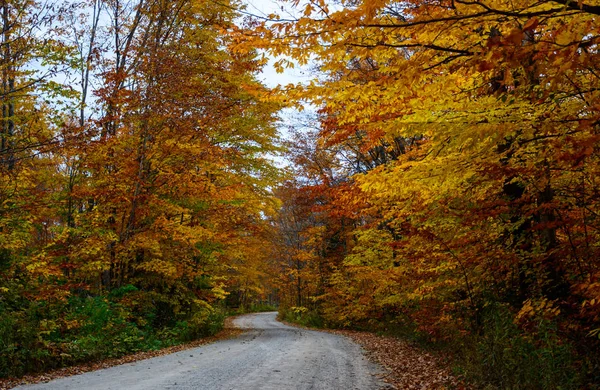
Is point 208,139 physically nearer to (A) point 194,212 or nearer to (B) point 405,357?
(A) point 194,212

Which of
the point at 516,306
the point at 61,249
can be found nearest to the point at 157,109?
the point at 61,249

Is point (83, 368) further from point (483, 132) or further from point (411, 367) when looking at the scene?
point (483, 132)

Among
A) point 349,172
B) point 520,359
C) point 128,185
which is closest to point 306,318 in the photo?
point 349,172

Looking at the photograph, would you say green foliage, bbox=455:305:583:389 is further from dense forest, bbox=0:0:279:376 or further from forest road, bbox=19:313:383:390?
dense forest, bbox=0:0:279:376

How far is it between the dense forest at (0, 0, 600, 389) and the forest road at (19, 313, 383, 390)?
5.66ft

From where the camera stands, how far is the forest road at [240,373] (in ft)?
23.1

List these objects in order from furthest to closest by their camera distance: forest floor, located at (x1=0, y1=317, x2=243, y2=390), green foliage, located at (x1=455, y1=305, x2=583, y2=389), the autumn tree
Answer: forest floor, located at (x1=0, y1=317, x2=243, y2=390)
green foliage, located at (x1=455, y1=305, x2=583, y2=389)
the autumn tree

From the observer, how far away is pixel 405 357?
10625 mm

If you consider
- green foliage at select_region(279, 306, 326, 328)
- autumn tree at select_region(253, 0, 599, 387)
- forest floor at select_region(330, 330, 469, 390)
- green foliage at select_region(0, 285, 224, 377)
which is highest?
autumn tree at select_region(253, 0, 599, 387)

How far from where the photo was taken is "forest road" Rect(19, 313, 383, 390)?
704 centimetres

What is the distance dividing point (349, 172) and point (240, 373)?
51.6 feet

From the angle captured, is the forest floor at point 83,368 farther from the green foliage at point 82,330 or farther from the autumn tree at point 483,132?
the autumn tree at point 483,132

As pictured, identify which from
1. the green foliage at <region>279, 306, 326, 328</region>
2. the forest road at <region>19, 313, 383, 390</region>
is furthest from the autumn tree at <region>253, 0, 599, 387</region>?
the green foliage at <region>279, 306, 326, 328</region>

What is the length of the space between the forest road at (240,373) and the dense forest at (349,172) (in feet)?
5.66
